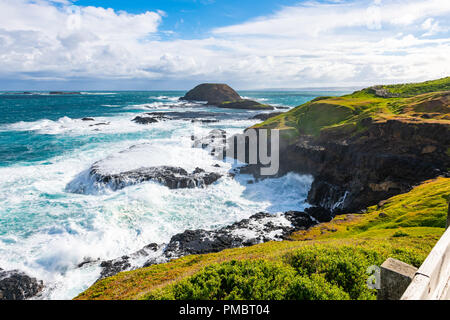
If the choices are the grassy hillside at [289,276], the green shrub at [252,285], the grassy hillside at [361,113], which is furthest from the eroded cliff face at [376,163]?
the green shrub at [252,285]

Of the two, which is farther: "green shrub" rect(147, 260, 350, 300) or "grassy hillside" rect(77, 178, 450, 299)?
"grassy hillside" rect(77, 178, 450, 299)

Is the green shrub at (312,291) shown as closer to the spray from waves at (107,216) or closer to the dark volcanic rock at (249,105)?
the spray from waves at (107,216)

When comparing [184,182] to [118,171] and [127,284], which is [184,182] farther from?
[127,284]

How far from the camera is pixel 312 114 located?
45.1 m

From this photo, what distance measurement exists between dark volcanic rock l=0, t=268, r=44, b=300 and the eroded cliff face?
25608mm

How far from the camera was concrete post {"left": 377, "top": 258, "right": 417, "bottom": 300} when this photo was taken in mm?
4016

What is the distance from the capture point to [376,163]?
1041 inches

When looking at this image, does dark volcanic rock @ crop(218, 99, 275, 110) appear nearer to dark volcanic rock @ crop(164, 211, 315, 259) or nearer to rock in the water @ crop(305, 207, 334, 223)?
rock in the water @ crop(305, 207, 334, 223)

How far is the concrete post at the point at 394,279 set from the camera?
402 centimetres

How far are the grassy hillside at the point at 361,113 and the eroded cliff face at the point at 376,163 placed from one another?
2213 millimetres

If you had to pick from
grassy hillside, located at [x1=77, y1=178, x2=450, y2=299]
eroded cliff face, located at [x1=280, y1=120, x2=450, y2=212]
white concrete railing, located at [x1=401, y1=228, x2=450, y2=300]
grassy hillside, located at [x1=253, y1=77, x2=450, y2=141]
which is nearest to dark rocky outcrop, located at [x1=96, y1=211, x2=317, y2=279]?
eroded cliff face, located at [x1=280, y1=120, x2=450, y2=212]

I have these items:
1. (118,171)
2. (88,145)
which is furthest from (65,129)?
(118,171)
